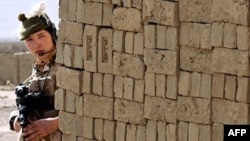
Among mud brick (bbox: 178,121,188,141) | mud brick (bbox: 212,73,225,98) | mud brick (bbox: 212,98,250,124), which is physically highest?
mud brick (bbox: 212,73,225,98)

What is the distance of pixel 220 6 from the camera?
517 centimetres

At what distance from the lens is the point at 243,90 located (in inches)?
202

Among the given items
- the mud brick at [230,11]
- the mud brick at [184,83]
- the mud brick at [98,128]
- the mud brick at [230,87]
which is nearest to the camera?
the mud brick at [230,11]

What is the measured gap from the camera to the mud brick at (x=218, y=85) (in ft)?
17.2

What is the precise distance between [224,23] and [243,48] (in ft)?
0.69

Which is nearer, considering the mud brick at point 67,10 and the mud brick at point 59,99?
the mud brick at point 67,10

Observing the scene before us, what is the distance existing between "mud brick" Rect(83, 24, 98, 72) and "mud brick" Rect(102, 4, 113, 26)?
10cm

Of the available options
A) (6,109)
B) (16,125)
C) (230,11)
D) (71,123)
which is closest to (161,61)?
(230,11)

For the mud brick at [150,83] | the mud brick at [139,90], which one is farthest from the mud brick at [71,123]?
the mud brick at [150,83]

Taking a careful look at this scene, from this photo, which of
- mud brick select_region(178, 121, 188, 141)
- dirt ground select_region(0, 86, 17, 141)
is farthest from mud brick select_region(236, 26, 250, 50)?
dirt ground select_region(0, 86, 17, 141)

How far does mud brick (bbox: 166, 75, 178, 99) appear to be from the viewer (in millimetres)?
5480

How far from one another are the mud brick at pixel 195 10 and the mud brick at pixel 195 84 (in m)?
0.36
